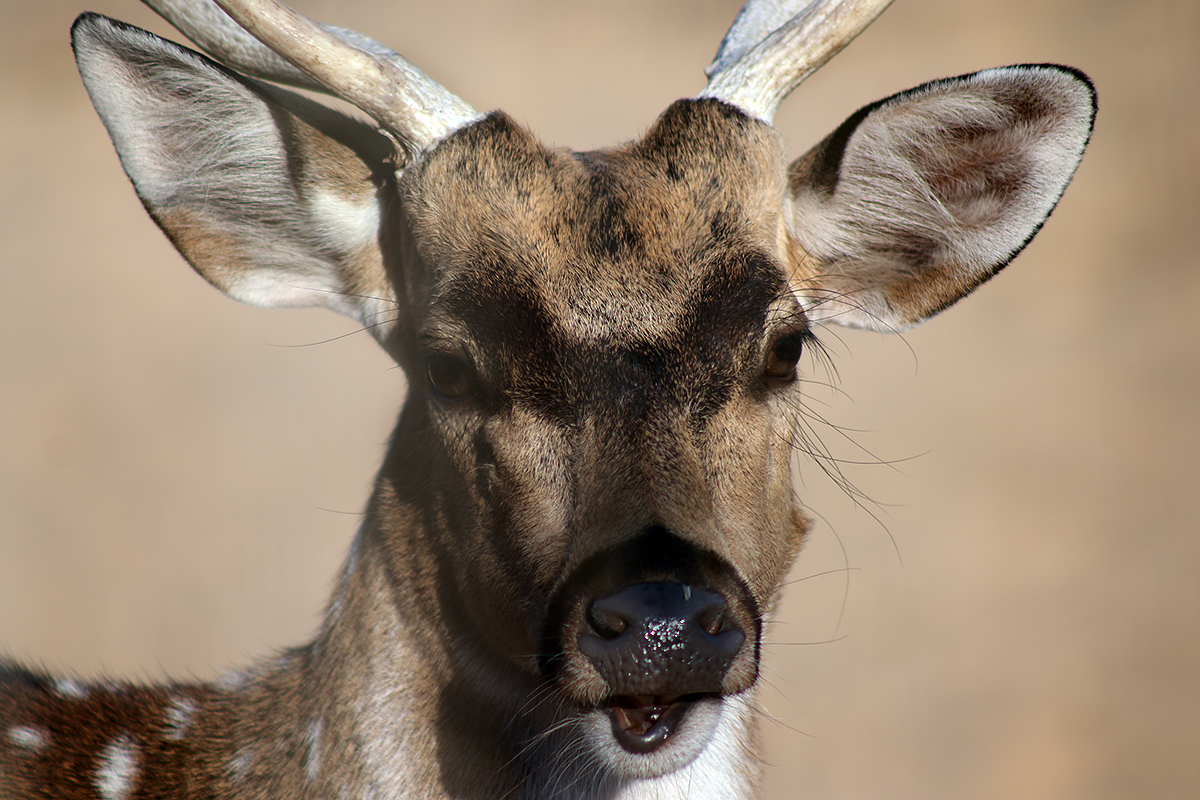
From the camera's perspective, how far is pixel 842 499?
8.27 m

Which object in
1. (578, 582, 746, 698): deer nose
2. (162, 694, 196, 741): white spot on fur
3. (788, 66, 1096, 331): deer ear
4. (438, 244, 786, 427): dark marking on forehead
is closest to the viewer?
(578, 582, 746, 698): deer nose

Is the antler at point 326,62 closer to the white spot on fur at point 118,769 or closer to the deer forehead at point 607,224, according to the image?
the deer forehead at point 607,224

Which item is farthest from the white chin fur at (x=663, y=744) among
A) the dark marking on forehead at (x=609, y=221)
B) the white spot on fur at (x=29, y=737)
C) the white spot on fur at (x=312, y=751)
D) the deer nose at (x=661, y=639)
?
the white spot on fur at (x=29, y=737)

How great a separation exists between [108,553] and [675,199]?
6.99 metres

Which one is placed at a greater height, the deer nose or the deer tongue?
the deer nose

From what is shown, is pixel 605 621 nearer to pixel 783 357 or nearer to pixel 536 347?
pixel 536 347

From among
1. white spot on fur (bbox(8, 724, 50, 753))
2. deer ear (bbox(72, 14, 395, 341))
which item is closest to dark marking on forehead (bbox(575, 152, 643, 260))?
deer ear (bbox(72, 14, 395, 341))

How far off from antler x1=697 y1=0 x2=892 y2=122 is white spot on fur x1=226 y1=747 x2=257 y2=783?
7.01 feet

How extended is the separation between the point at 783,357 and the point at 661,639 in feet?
2.95

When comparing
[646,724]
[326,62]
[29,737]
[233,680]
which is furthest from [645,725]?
[29,737]

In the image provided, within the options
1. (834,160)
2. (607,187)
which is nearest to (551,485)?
(607,187)

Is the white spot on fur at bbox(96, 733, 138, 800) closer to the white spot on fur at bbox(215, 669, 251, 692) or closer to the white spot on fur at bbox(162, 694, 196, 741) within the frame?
the white spot on fur at bbox(162, 694, 196, 741)

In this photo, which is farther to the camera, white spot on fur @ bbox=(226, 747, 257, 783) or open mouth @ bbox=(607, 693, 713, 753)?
white spot on fur @ bbox=(226, 747, 257, 783)

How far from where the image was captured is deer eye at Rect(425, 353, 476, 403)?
2.45 m
